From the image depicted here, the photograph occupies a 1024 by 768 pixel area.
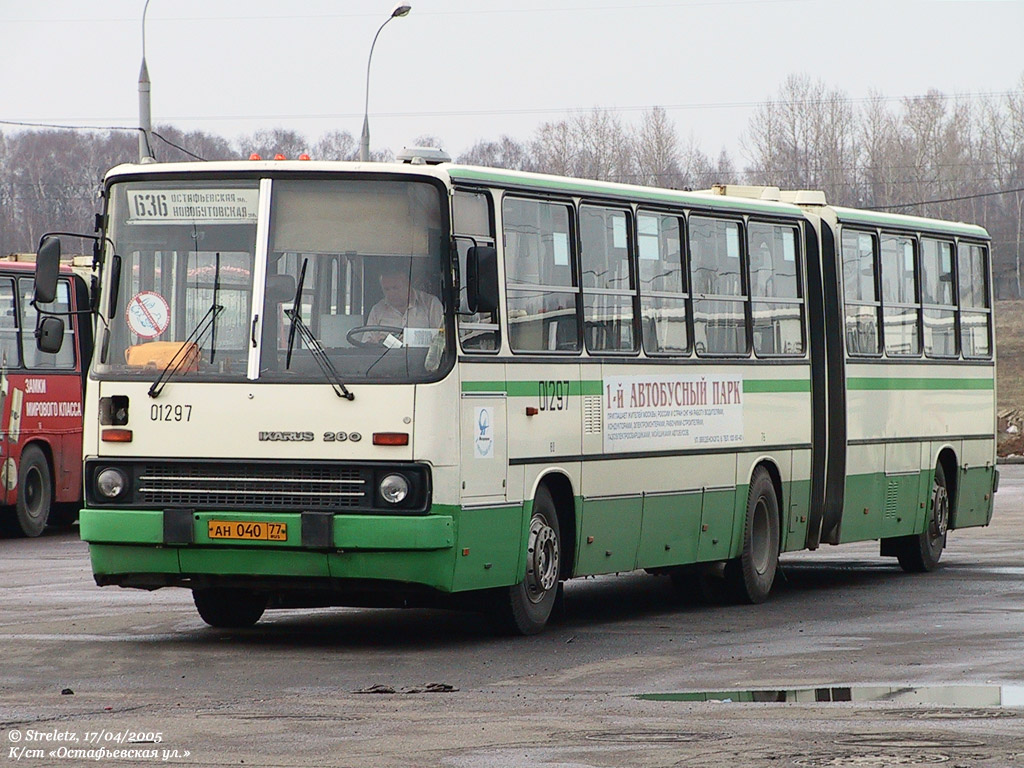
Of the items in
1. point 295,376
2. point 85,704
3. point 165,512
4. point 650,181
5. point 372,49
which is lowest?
point 85,704

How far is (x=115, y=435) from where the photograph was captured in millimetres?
12703

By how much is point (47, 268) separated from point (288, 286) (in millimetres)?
1480

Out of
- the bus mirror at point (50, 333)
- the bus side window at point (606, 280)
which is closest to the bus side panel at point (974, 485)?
the bus side window at point (606, 280)

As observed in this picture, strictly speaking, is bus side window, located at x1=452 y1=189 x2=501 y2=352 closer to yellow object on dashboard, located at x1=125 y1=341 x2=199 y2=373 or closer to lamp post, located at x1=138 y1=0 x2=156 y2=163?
yellow object on dashboard, located at x1=125 y1=341 x2=199 y2=373

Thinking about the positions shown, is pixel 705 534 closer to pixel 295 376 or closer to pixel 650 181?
pixel 295 376

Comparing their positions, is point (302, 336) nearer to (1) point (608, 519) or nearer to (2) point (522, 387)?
(2) point (522, 387)

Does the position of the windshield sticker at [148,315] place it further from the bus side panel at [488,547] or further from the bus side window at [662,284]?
the bus side window at [662,284]

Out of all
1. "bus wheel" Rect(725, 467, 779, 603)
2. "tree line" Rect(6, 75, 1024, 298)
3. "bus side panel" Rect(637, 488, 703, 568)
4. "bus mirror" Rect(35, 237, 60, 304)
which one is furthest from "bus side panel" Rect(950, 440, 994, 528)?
"tree line" Rect(6, 75, 1024, 298)

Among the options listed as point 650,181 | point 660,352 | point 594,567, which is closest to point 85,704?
point 594,567

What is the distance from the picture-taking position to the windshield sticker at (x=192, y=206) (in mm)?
12695

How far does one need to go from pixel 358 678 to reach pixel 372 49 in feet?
85.8

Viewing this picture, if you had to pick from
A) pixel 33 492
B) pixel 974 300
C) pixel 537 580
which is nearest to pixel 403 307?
pixel 537 580

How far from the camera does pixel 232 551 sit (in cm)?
1239

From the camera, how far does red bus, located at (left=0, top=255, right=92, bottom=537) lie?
25781mm
